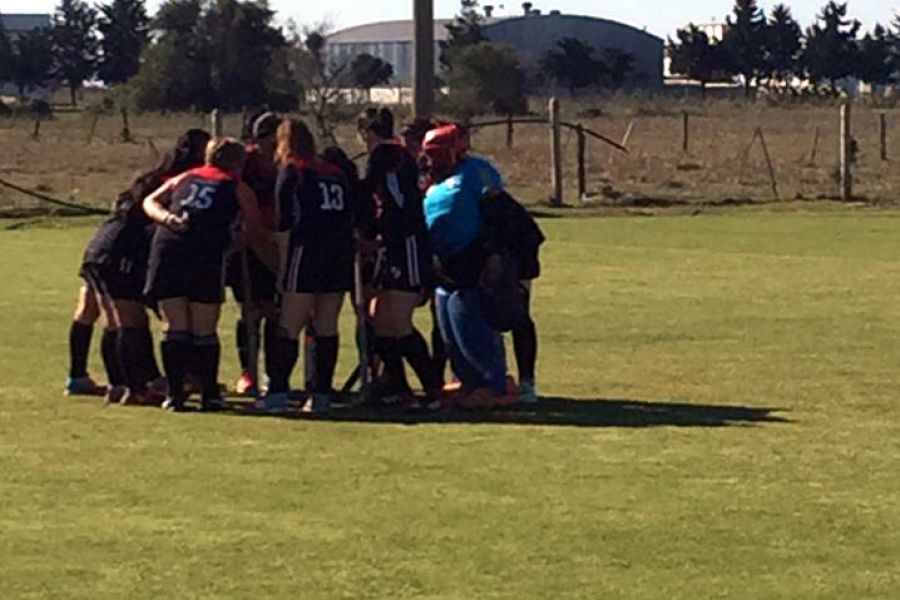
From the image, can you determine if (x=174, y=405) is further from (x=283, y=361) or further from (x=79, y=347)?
(x=79, y=347)

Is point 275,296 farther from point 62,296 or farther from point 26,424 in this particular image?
point 62,296

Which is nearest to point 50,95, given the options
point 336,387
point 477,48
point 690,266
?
point 477,48

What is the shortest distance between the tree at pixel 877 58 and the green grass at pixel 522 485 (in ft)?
355

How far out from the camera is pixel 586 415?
515 inches

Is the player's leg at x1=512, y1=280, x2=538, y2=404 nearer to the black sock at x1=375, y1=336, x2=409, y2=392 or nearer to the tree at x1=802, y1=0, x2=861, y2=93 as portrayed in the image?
the black sock at x1=375, y1=336, x2=409, y2=392

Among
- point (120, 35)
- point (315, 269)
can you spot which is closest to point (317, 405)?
point (315, 269)

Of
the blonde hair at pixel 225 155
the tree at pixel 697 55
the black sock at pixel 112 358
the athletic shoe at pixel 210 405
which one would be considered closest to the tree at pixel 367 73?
the tree at pixel 697 55

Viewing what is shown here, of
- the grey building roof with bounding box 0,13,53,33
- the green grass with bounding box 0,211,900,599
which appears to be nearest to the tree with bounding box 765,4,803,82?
the grey building roof with bounding box 0,13,53,33

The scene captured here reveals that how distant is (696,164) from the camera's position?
47719 mm

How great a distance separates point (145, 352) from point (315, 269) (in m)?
1.56

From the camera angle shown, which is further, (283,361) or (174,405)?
(174,405)

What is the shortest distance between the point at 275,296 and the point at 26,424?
197 centimetres

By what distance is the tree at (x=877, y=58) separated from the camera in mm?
123500

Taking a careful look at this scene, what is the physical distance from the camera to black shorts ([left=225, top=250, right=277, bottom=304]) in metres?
13.8
